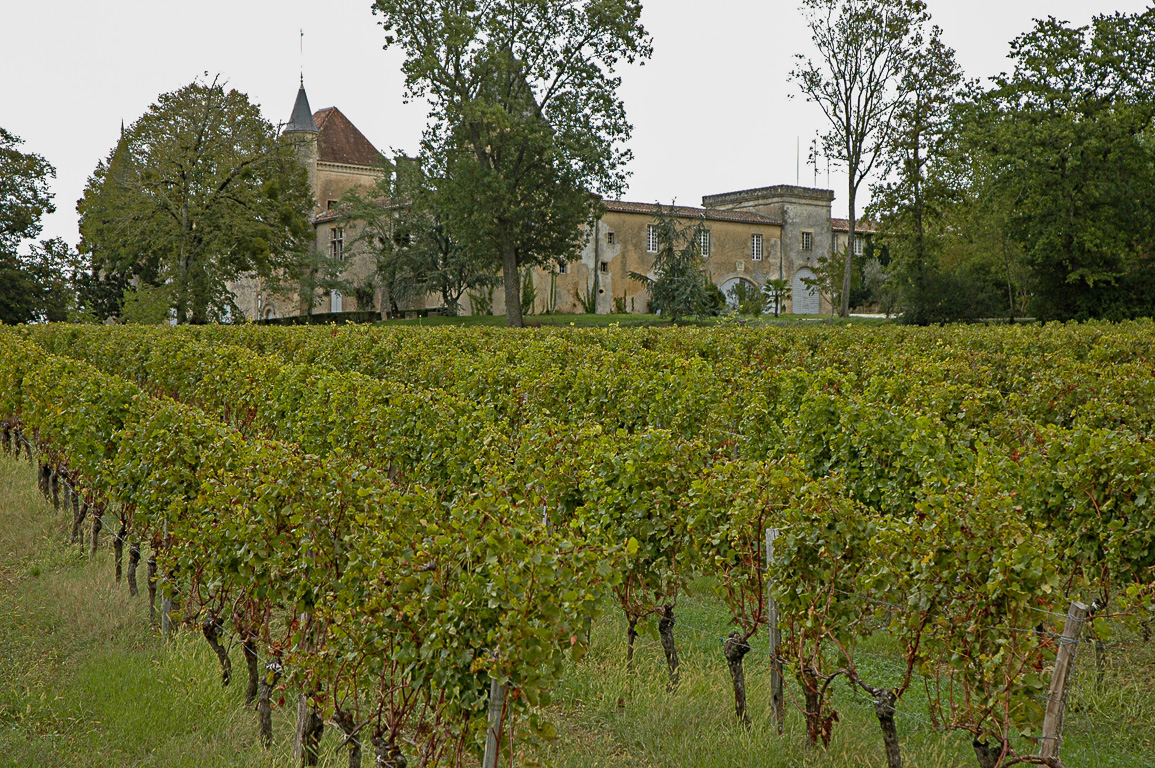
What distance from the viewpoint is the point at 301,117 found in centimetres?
5319

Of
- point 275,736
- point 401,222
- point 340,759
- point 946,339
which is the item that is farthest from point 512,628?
point 401,222

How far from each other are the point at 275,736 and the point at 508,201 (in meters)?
28.7

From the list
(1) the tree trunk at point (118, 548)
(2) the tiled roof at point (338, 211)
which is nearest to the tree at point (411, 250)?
(2) the tiled roof at point (338, 211)

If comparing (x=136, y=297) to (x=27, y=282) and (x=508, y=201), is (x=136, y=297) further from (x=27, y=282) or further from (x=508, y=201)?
(x=508, y=201)

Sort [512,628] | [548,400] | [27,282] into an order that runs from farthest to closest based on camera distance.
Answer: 1. [27,282]
2. [548,400]
3. [512,628]

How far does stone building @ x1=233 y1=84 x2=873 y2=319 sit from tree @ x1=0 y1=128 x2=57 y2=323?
30.5 feet

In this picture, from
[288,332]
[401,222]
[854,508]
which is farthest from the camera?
[401,222]

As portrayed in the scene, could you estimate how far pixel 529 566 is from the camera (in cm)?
391

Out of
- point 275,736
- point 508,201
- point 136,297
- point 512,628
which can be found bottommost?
point 275,736

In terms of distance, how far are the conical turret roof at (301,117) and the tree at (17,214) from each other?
13.8 metres

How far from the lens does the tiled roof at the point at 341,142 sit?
53.2 meters

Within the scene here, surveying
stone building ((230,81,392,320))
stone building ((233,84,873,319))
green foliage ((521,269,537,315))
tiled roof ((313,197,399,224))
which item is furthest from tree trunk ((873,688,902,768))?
stone building ((230,81,392,320))

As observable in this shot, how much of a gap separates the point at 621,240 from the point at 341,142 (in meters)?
18.3

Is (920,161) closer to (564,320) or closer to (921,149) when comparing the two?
(921,149)
